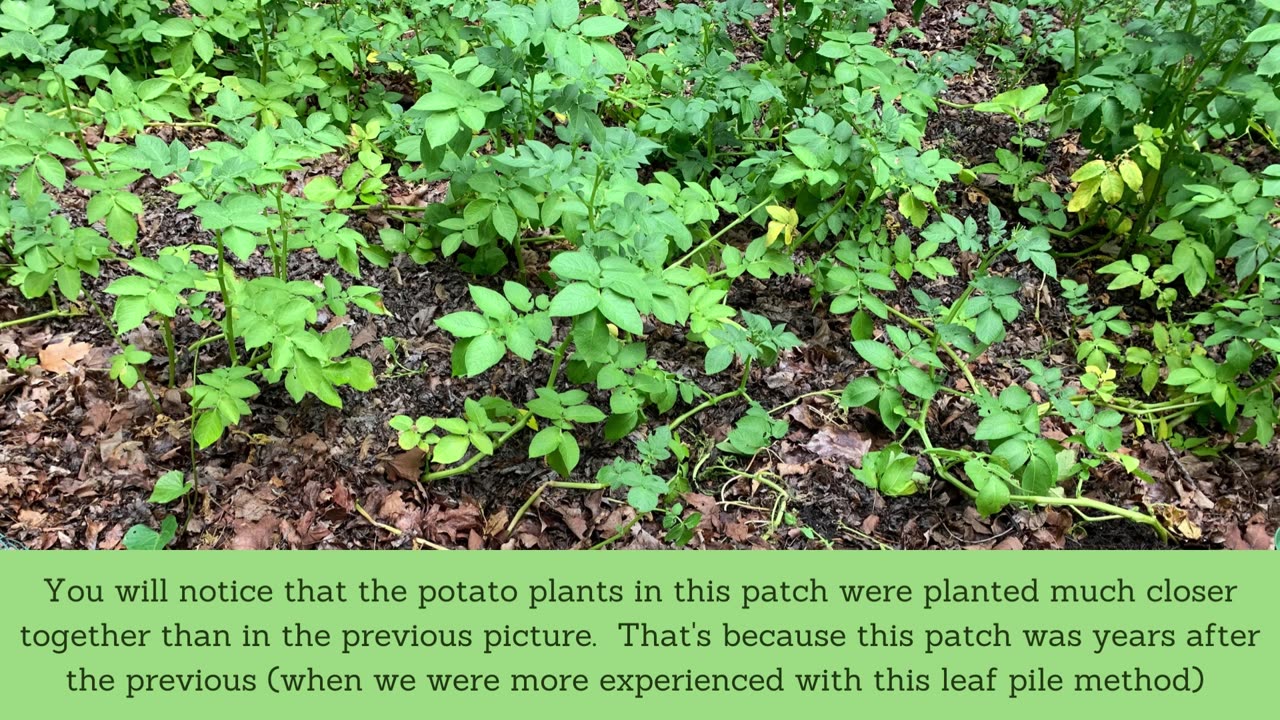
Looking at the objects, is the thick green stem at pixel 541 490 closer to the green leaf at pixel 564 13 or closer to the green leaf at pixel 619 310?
the green leaf at pixel 619 310

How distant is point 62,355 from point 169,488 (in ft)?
2.45

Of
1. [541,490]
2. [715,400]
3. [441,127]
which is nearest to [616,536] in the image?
[541,490]

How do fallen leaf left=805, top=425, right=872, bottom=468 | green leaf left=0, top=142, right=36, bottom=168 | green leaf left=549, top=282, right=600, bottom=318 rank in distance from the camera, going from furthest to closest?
fallen leaf left=805, top=425, right=872, bottom=468, green leaf left=0, top=142, right=36, bottom=168, green leaf left=549, top=282, right=600, bottom=318

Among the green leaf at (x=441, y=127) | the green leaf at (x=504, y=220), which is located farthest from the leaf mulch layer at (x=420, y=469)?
the green leaf at (x=441, y=127)

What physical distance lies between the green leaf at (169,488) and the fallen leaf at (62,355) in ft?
2.10

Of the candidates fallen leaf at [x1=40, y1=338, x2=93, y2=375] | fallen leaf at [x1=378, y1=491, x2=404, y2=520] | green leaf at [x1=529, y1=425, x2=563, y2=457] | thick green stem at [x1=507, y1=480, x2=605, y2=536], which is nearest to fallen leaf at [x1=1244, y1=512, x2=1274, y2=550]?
thick green stem at [x1=507, y1=480, x2=605, y2=536]

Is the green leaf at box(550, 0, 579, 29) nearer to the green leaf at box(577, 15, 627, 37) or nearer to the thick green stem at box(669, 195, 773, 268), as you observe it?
the green leaf at box(577, 15, 627, 37)

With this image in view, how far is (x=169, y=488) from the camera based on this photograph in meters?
2.66

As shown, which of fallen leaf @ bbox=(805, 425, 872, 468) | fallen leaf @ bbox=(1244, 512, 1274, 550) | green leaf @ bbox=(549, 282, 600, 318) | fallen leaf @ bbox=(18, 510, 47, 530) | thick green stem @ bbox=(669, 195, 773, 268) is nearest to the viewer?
green leaf @ bbox=(549, 282, 600, 318)

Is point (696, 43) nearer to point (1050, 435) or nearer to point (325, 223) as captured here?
point (325, 223)

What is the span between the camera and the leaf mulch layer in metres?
2.76

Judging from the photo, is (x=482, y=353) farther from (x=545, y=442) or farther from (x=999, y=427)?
(x=999, y=427)

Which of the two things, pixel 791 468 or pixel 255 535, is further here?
pixel 791 468

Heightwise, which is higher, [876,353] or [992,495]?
[876,353]
